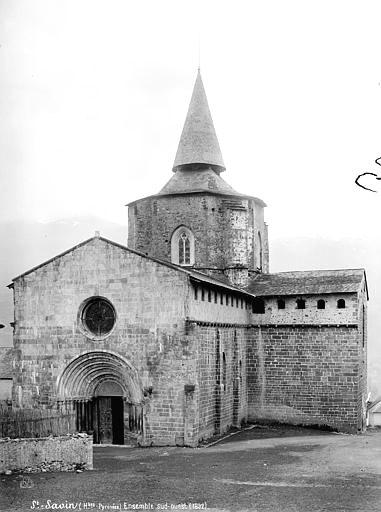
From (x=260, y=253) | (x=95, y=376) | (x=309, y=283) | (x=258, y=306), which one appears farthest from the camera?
(x=260, y=253)

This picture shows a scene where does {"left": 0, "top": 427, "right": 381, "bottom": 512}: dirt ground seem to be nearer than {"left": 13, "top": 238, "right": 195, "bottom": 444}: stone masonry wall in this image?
Yes

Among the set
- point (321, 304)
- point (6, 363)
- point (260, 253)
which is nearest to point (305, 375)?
point (321, 304)

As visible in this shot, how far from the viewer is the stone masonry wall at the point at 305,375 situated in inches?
1292

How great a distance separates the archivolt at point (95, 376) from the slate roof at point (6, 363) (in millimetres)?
12686

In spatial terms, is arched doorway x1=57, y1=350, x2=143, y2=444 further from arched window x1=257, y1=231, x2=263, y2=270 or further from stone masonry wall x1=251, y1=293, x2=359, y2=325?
arched window x1=257, y1=231, x2=263, y2=270

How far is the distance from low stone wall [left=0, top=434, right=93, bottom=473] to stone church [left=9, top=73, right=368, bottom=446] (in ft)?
20.6

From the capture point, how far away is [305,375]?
33656 millimetres

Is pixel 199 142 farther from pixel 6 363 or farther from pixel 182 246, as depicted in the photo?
pixel 6 363

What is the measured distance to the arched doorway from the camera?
2777 centimetres

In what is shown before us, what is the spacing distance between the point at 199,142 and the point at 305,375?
545 inches

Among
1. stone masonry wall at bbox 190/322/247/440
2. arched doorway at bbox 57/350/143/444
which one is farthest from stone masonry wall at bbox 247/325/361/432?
arched doorway at bbox 57/350/143/444

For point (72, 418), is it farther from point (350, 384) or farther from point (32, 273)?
point (350, 384)

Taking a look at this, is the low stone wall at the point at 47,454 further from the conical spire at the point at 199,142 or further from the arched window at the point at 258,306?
the conical spire at the point at 199,142

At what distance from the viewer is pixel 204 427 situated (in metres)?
28.0
